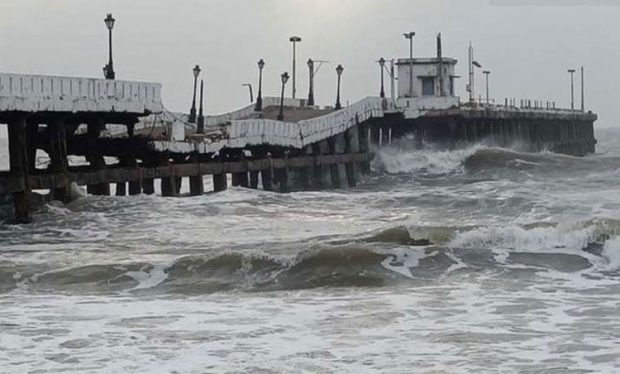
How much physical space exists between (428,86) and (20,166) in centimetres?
4441

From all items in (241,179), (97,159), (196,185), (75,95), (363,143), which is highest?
(75,95)

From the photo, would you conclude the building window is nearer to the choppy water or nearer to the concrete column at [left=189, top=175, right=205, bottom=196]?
the concrete column at [left=189, top=175, right=205, bottom=196]

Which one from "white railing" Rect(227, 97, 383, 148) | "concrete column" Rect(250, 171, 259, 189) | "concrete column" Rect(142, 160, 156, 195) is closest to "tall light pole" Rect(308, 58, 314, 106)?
"white railing" Rect(227, 97, 383, 148)

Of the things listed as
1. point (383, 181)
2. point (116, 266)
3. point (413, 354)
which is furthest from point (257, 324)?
point (383, 181)

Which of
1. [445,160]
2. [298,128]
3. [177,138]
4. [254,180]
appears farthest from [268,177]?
[445,160]

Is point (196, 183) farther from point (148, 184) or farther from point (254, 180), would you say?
point (254, 180)

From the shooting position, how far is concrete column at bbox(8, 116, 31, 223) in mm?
26641

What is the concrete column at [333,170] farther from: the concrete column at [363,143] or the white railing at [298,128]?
the concrete column at [363,143]

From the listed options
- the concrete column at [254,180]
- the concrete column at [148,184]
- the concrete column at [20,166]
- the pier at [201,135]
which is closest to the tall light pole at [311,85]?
the pier at [201,135]

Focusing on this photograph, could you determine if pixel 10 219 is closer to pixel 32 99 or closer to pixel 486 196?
pixel 32 99

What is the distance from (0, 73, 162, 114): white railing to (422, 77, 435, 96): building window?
37745 mm

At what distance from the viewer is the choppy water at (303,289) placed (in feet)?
39.8

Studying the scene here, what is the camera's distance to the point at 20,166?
2689 centimetres

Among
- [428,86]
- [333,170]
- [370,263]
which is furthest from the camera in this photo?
[428,86]
